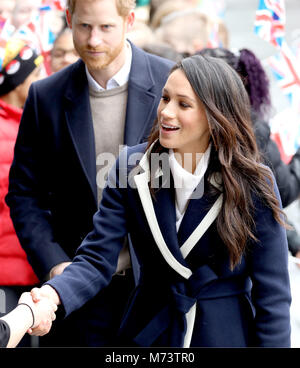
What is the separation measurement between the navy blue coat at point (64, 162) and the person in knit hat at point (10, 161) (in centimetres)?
33

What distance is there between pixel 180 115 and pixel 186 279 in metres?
0.48

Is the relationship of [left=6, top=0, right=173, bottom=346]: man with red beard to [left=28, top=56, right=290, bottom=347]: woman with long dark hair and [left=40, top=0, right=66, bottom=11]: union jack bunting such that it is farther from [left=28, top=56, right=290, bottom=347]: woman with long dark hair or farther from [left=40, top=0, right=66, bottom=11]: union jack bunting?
[left=40, top=0, right=66, bottom=11]: union jack bunting

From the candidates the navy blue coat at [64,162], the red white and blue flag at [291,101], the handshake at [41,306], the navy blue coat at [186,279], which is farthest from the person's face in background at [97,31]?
the red white and blue flag at [291,101]

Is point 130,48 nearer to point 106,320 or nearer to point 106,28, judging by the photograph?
→ point 106,28

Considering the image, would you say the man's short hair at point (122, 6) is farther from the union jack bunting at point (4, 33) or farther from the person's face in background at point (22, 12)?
the person's face in background at point (22, 12)

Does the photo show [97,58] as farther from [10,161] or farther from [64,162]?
[10,161]

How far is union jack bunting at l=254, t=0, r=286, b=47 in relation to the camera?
11.1ft

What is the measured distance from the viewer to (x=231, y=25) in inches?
317

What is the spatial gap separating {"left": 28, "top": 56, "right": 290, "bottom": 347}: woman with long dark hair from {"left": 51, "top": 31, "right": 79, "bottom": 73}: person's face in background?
1.82 metres

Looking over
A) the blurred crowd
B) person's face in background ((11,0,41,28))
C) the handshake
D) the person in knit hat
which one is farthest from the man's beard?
person's face in background ((11,0,41,28))

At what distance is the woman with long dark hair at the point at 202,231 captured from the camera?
2139mm
